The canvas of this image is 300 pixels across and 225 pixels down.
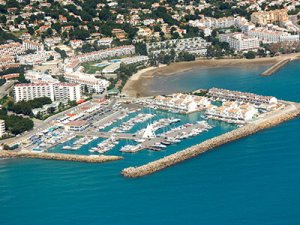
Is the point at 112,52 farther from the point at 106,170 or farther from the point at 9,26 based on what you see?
the point at 106,170

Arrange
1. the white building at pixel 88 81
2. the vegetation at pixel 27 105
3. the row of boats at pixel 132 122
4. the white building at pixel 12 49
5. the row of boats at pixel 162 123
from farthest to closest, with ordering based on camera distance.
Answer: the white building at pixel 12 49 → the white building at pixel 88 81 → the vegetation at pixel 27 105 → the row of boats at pixel 132 122 → the row of boats at pixel 162 123

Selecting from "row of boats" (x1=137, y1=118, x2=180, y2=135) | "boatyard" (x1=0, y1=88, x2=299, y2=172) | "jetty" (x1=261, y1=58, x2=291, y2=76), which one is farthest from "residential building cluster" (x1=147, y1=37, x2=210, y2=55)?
"row of boats" (x1=137, y1=118, x2=180, y2=135)

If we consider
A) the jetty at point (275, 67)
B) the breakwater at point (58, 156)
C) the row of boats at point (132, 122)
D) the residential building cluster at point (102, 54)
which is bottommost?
the breakwater at point (58, 156)

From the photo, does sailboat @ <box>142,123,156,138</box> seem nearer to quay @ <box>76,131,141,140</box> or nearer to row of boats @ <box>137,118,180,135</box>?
quay @ <box>76,131,141,140</box>

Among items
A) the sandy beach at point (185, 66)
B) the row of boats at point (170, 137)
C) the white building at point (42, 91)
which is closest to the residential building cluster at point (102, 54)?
the sandy beach at point (185, 66)

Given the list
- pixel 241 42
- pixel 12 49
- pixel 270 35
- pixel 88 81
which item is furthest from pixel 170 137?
pixel 270 35

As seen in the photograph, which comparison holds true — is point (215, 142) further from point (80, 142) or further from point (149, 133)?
point (80, 142)

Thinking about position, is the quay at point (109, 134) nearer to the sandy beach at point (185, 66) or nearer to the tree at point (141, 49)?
the sandy beach at point (185, 66)
